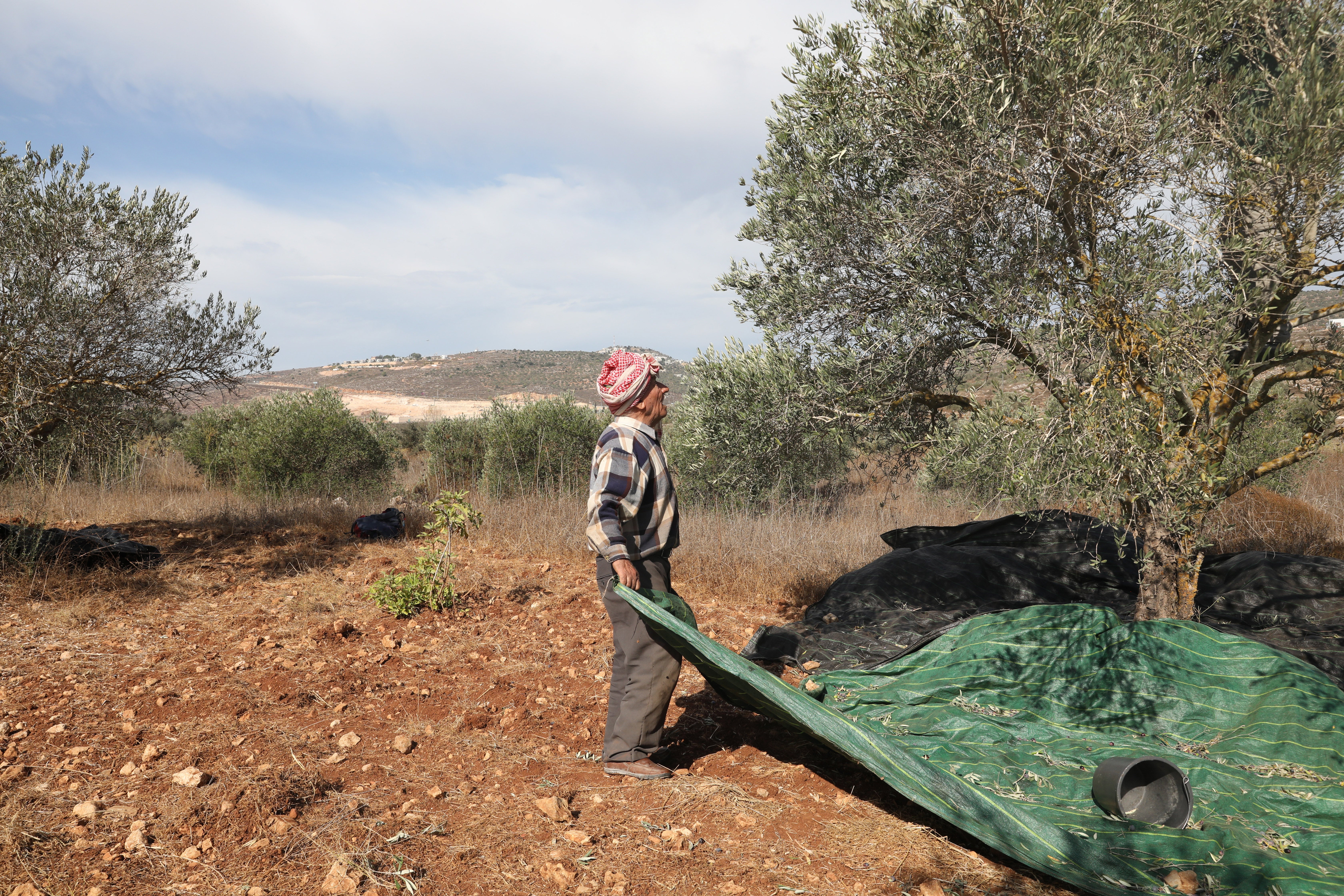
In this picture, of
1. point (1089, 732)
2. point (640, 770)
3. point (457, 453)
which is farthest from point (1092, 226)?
point (457, 453)

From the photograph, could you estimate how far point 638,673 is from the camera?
3.20 m

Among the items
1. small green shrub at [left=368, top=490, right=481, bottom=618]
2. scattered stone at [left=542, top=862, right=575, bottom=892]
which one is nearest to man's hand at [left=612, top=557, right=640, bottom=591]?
scattered stone at [left=542, top=862, right=575, bottom=892]

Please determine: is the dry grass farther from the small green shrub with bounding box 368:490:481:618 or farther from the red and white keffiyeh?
the red and white keffiyeh

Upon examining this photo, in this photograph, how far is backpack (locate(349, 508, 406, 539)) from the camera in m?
8.61

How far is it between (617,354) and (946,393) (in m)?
2.71

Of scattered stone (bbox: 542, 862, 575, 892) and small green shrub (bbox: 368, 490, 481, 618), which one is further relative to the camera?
small green shrub (bbox: 368, 490, 481, 618)

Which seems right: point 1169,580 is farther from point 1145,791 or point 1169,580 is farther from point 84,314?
point 84,314

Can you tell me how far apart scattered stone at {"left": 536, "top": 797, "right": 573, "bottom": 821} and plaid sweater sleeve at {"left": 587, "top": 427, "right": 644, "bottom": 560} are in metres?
0.95

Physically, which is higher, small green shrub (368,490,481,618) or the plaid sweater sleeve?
the plaid sweater sleeve

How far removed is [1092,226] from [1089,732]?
2521mm

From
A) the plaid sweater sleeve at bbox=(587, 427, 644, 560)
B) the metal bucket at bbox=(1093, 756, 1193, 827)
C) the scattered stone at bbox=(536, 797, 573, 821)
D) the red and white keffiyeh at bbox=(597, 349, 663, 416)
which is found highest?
the red and white keffiyeh at bbox=(597, 349, 663, 416)

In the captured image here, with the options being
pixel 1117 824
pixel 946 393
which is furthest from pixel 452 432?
pixel 1117 824

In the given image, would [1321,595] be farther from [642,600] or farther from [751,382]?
[642,600]

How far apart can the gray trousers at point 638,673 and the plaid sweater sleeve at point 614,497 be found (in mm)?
118
